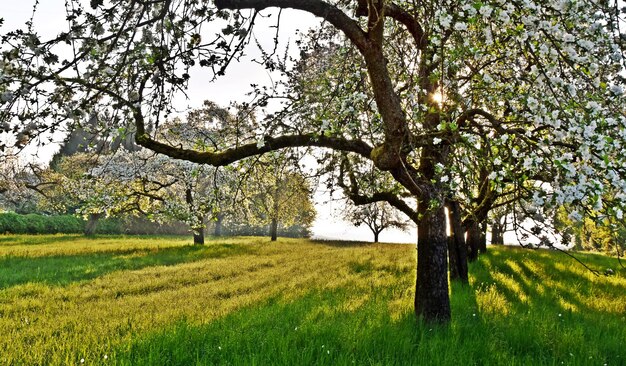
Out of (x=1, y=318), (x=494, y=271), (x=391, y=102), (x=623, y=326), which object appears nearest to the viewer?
(x=391, y=102)

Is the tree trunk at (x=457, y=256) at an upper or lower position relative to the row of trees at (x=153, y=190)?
lower

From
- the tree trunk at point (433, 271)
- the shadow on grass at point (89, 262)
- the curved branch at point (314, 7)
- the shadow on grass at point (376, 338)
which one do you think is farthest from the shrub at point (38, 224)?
Answer: the tree trunk at point (433, 271)

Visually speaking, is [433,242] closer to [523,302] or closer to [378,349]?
[378,349]

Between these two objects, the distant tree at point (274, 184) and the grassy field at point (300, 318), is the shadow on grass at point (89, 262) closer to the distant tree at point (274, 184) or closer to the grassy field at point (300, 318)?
the grassy field at point (300, 318)

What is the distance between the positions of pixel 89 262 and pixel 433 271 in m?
18.9

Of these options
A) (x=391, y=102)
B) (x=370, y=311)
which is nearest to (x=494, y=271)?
(x=370, y=311)

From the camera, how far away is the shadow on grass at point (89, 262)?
16.2 m

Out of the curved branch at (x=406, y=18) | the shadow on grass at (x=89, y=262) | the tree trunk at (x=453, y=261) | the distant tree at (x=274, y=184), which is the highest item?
the curved branch at (x=406, y=18)

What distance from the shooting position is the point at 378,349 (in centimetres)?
666

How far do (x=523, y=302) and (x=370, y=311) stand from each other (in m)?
4.69

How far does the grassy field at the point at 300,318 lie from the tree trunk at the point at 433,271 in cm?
38

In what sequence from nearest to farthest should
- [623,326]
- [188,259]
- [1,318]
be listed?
[623,326] < [1,318] < [188,259]

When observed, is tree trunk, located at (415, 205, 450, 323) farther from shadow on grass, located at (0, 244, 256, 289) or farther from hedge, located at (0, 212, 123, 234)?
hedge, located at (0, 212, 123, 234)

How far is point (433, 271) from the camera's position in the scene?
811 cm
